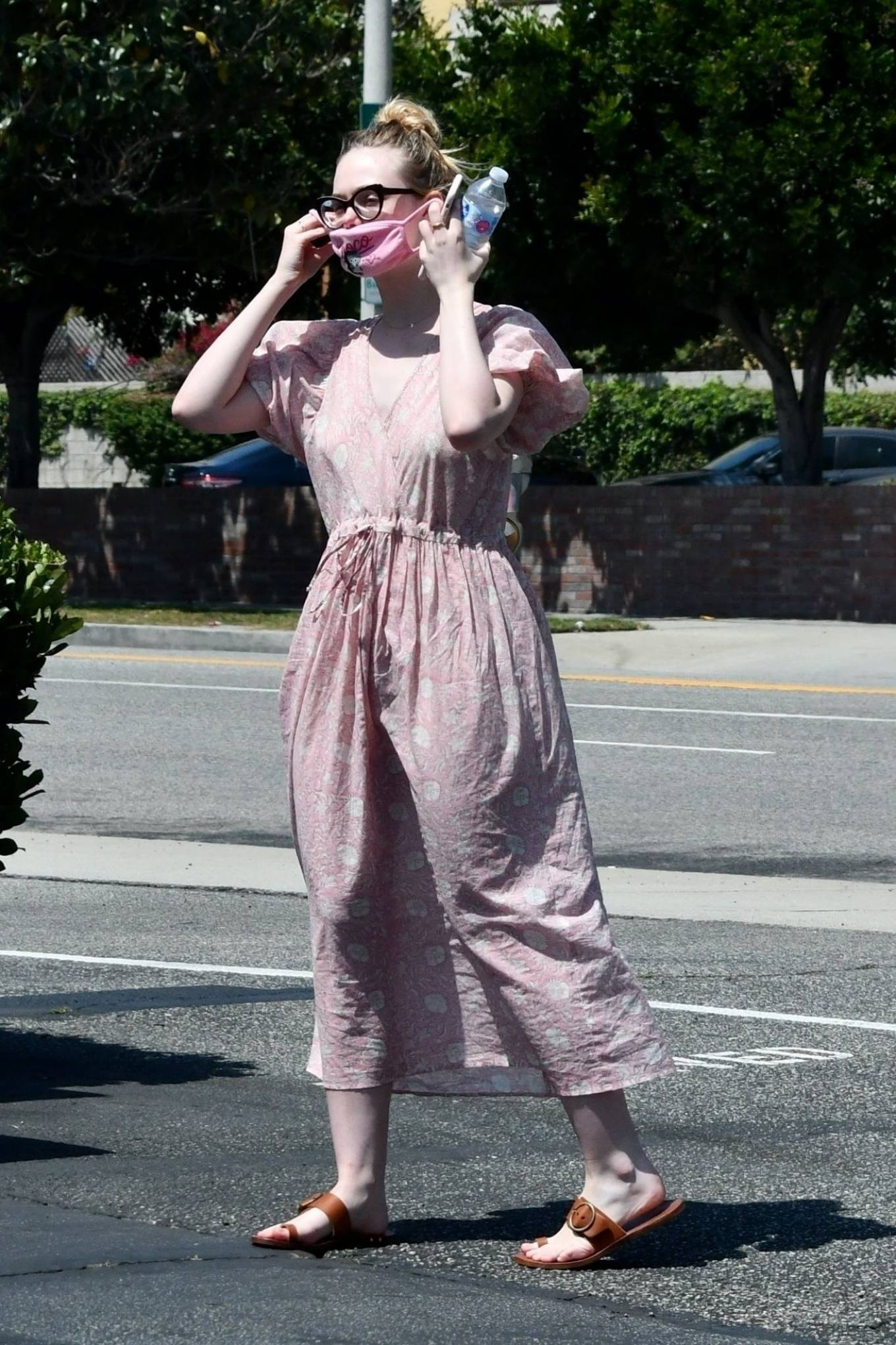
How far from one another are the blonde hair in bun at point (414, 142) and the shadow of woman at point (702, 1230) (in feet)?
6.21

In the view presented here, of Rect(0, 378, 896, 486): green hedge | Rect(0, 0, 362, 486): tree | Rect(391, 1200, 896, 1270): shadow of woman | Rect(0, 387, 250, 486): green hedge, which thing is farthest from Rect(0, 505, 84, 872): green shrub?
Rect(0, 387, 250, 486): green hedge

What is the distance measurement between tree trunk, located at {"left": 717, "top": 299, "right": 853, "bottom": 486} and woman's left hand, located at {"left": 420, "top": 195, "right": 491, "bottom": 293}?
59.4 feet

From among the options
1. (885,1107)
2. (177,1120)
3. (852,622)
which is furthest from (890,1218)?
(852,622)

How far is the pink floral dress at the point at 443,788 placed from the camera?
372 centimetres

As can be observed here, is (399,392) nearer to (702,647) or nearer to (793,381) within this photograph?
(702,647)

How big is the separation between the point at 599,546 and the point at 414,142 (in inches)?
696

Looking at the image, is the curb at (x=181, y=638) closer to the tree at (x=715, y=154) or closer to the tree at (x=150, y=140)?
the tree at (x=150, y=140)

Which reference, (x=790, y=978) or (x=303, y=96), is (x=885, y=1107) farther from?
(x=303, y=96)

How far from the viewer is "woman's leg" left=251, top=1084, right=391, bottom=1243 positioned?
3828 mm

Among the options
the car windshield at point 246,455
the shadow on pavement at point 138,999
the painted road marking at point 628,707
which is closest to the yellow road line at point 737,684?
the painted road marking at point 628,707

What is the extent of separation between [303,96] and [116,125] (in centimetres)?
207

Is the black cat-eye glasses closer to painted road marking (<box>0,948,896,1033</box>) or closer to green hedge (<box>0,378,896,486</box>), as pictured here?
painted road marking (<box>0,948,896,1033</box>)

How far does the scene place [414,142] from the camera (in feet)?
13.0

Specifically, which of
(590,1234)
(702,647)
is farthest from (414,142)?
(702,647)
